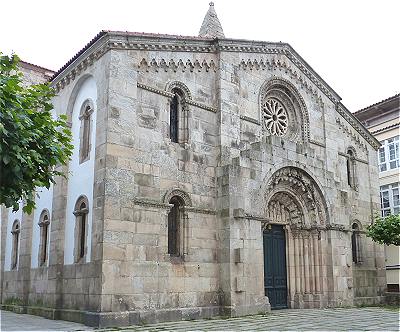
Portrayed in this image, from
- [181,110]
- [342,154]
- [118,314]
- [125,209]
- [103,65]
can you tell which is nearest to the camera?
[118,314]

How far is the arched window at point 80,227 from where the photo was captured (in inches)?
634

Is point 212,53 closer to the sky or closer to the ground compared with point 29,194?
closer to the sky

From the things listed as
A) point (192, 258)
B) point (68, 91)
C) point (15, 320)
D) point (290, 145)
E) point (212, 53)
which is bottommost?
point (15, 320)

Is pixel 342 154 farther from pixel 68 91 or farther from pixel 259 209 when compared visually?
pixel 68 91

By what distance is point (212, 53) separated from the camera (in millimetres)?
18750

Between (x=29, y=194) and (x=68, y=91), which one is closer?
(x=29, y=194)

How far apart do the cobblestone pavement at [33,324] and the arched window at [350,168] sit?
49.5 ft

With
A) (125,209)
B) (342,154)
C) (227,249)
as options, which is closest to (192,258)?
(227,249)

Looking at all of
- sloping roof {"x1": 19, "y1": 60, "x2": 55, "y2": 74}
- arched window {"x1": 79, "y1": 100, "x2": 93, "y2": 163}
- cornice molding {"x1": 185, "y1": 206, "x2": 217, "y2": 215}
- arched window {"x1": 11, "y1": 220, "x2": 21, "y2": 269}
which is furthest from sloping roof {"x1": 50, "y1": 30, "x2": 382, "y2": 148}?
sloping roof {"x1": 19, "y1": 60, "x2": 55, "y2": 74}

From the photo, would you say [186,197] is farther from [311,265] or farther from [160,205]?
[311,265]

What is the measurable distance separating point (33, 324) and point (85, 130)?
6.65 meters

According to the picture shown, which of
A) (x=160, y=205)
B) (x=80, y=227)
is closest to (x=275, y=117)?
(x=160, y=205)

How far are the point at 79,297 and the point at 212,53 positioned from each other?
1006 centimetres

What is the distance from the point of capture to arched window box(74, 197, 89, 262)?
52.9ft
